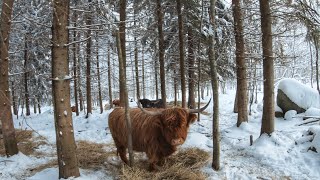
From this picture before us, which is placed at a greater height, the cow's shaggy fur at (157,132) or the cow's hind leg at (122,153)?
the cow's shaggy fur at (157,132)

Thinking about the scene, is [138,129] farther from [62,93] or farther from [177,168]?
[62,93]

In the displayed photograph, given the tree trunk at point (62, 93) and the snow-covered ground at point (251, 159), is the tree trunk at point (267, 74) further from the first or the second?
the tree trunk at point (62, 93)

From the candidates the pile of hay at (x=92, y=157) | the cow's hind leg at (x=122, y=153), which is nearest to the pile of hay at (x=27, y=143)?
the pile of hay at (x=92, y=157)

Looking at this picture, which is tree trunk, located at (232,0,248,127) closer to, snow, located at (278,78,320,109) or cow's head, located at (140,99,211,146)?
snow, located at (278,78,320,109)

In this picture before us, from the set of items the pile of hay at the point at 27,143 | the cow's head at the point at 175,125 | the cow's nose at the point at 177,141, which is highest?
the cow's head at the point at 175,125

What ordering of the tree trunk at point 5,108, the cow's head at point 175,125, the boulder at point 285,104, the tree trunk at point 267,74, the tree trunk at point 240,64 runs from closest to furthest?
the cow's head at point 175,125
the tree trunk at point 5,108
the tree trunk at point 267,74
the tree trunk at point 240,64
the boulder at point 285,104

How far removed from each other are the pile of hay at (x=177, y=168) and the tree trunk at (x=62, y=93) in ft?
3.37

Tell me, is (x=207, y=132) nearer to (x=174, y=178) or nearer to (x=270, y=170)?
(x=270, y=170)

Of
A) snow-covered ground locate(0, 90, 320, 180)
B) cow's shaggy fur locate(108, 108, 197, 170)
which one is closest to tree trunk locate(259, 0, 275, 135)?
snow-covered ground locate(0, 90, 320, 180)

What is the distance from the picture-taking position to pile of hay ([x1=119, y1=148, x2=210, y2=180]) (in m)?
6.06

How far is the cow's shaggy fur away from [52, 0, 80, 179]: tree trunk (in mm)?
1603

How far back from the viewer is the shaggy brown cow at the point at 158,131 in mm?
6211

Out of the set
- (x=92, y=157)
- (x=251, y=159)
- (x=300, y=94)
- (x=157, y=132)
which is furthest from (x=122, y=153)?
(x=300, y=94)

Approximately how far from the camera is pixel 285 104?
1255 cm
